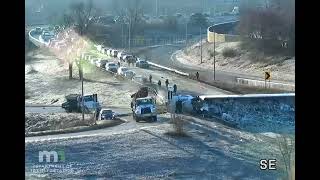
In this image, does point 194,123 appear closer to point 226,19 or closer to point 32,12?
point 226,19

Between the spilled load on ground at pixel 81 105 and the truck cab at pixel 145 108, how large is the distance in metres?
0.12

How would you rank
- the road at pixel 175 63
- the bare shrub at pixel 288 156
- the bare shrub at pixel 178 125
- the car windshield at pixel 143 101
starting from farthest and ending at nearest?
the road at pixel 175 63
the car windshield at pixel 143 101
the bare shrub at pixel 178 125
the bare shrub at pixel 288 156

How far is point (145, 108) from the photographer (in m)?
1.35

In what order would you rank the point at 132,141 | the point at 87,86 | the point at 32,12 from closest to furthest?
the point at 32,12
the point at 132,141
the point at 87,86

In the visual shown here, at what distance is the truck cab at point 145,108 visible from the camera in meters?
1.36

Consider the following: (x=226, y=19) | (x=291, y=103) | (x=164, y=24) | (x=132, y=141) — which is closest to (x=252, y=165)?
(x=291, y=103)

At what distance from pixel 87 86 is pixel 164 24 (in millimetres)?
342

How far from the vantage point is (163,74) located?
4.97 ft

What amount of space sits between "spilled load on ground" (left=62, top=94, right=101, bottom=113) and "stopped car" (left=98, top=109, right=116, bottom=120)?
37 mm

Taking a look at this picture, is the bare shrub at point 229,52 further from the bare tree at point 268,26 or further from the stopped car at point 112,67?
the stopped car at point 112,67

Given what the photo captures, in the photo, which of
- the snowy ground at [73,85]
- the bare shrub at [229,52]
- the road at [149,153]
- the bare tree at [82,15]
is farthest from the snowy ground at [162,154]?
the bare tree at [82,15]

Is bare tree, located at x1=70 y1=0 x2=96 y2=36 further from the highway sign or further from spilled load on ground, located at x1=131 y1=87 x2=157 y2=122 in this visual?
the highway sign
